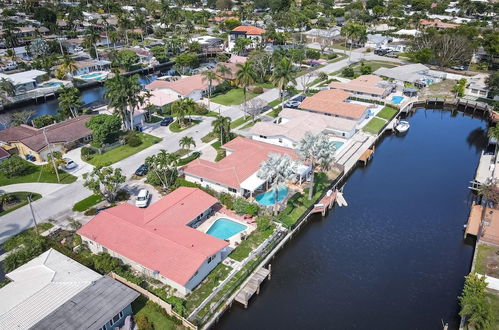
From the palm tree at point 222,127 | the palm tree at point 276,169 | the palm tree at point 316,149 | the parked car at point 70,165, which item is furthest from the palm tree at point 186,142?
the palm tree at point 316,149

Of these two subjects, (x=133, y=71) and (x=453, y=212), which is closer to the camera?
(x=453, y=212)

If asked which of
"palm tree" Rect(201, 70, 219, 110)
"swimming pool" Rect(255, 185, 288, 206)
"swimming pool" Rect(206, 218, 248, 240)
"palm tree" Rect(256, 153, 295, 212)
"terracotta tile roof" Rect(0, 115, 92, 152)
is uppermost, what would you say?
"palm tree" Rect(201, 70, 219, 110)

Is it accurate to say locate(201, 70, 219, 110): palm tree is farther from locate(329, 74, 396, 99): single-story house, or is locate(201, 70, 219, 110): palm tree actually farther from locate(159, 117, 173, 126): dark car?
locate(329, 74, 396, 99): single-story house

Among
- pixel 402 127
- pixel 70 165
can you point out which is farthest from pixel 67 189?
pixel 402 127

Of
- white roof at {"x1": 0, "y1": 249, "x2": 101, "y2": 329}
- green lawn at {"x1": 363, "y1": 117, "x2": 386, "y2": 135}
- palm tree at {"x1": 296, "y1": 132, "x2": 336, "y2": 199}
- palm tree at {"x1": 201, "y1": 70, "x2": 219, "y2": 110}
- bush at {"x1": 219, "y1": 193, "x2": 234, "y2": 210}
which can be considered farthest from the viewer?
palm tree at {"x1": 201, "y1": 70, "x2": 219, "y2": 110}

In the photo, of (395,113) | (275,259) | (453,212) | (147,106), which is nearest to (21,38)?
(147,106)

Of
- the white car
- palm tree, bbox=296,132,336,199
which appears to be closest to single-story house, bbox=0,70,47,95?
the white car

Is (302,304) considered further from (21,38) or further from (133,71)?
(21,38)
